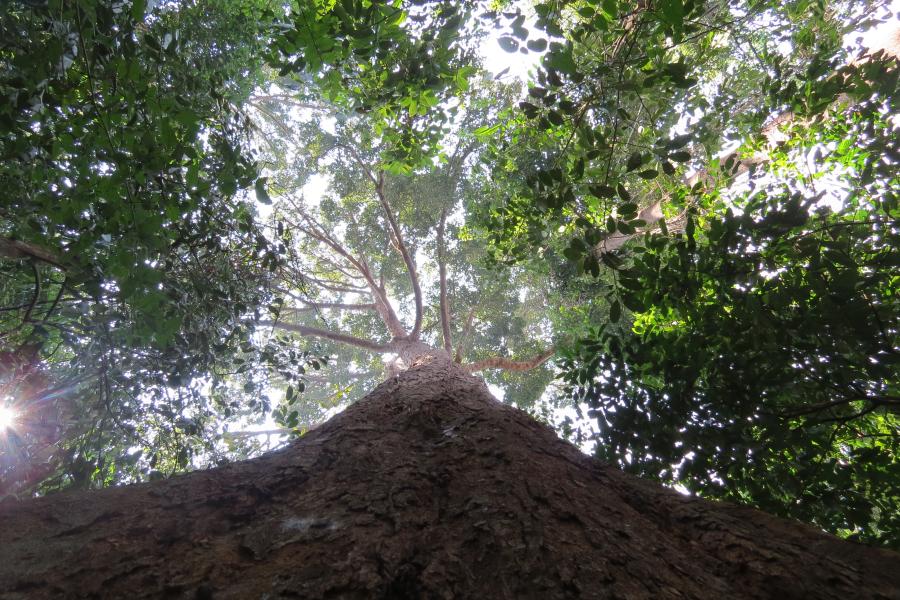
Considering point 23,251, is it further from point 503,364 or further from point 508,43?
point 503,364

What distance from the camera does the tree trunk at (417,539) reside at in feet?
3.59

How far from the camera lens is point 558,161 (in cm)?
269

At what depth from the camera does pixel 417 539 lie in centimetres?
Answer: 133

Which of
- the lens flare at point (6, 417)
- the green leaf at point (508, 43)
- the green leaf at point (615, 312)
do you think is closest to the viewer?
the green leaf at point (615, 312)

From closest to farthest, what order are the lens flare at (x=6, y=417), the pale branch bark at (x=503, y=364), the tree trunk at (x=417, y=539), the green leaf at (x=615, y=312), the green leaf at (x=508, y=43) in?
the tree trunk at (x=417, y=539) < the green leaf at (x=615, y=312) < the green leaf at (x=508, y=43) < the lens flare at (x=6, y=417) < the pale branch bark at (x=503, y=364)

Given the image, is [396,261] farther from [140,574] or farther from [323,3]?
[140,574]

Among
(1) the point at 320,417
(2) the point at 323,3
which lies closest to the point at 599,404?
(2) the point at 323,3

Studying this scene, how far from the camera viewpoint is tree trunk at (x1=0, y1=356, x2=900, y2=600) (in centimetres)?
110

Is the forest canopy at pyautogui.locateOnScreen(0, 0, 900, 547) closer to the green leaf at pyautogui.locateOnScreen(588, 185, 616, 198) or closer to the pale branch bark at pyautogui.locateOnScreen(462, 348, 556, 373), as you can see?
the green leaf at pyautogui.locateOnScreen(588, 185, 616, 198)

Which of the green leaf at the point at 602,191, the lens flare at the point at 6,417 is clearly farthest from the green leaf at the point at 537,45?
the lens flare at the point at 6,417

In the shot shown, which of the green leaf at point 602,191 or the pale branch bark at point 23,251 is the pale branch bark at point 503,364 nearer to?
the green leaf at point 602,191

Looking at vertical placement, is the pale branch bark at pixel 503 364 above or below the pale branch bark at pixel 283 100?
below

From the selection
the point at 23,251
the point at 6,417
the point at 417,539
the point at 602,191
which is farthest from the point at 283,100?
the point at 417,539

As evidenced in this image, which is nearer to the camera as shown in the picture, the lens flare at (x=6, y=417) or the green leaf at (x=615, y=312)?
the green leaf at (x=615, y=312)
